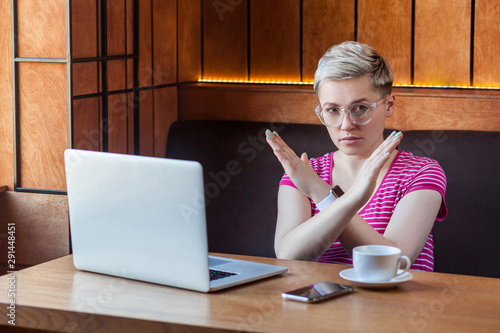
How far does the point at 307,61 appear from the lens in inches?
141

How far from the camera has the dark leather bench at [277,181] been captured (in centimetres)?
268

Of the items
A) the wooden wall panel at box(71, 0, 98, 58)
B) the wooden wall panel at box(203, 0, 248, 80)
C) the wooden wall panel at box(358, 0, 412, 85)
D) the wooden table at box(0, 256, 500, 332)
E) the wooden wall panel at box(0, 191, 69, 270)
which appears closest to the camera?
the wooden table at box(0, 256, 500, 332)

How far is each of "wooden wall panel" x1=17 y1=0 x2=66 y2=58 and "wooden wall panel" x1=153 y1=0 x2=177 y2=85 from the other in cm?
64

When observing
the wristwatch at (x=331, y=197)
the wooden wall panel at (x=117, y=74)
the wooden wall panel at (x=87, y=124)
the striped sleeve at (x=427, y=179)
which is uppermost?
the wooden wall panel at (x=117, y=74)

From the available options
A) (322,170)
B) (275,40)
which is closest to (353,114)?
(322,170)

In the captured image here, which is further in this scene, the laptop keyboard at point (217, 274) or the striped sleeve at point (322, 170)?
the striped sleeve at point (322, 170)

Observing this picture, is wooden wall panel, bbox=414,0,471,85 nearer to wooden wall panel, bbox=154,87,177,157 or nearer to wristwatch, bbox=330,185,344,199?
wooden wall panel, bbox=154,87,177,157

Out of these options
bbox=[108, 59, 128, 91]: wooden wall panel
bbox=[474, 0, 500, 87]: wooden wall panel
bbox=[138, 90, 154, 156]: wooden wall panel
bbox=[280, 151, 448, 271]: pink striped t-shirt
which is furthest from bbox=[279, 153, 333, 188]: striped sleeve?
bbox=[474, 0, 500, 87]: wooden wall panel

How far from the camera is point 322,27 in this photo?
3.51 meters

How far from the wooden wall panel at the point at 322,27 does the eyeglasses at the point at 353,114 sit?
1646 millimetres

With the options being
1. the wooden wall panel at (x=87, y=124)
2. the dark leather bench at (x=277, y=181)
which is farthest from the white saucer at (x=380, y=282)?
the wooden wall panel at (x=87, y=124)

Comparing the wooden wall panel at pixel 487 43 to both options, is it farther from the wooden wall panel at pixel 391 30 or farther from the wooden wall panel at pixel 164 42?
→ the wooden wall panel at pixel 164 42

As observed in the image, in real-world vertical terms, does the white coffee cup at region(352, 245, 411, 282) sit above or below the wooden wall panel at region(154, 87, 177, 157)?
below

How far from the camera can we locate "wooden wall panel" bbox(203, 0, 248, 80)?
3652 millimetres
